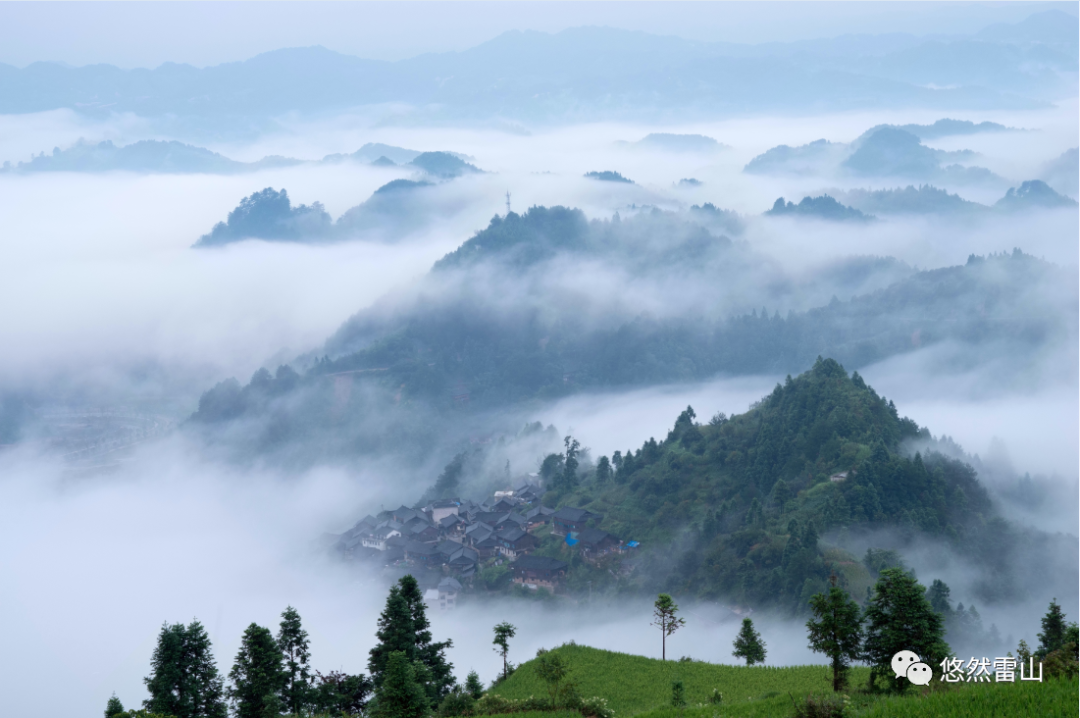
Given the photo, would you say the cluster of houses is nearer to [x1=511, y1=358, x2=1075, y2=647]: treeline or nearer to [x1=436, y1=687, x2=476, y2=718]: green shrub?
[x1=511, y1=358, x2=1075, y2=647]: treeline

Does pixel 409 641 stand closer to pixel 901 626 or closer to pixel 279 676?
pixel 279 676

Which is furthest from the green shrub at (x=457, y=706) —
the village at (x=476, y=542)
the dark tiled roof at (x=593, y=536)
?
the dark tiled roof at (x=593, y=536)

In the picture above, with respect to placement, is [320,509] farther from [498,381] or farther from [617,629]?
[617,629]

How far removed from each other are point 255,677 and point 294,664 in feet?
6.67

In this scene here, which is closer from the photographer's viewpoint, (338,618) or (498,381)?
(338,618)

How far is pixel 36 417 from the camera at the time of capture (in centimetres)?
17075

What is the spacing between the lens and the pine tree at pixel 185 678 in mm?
Answer: 35219

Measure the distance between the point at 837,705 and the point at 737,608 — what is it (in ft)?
138

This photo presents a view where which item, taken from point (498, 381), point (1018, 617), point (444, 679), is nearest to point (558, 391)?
point (498, 381)

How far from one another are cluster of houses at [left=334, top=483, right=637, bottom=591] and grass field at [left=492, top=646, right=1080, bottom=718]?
34.9 m

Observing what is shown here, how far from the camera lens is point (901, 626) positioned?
1012 inches

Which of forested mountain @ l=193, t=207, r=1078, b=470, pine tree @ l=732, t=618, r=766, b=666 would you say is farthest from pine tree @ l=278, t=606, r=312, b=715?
forested mountain @ l=193, t=207, r=1078, b=470

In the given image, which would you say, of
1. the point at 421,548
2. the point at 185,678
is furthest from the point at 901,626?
the point at 421,548

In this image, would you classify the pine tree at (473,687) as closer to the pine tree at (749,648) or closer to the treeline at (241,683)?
the treeline at (241,683)
